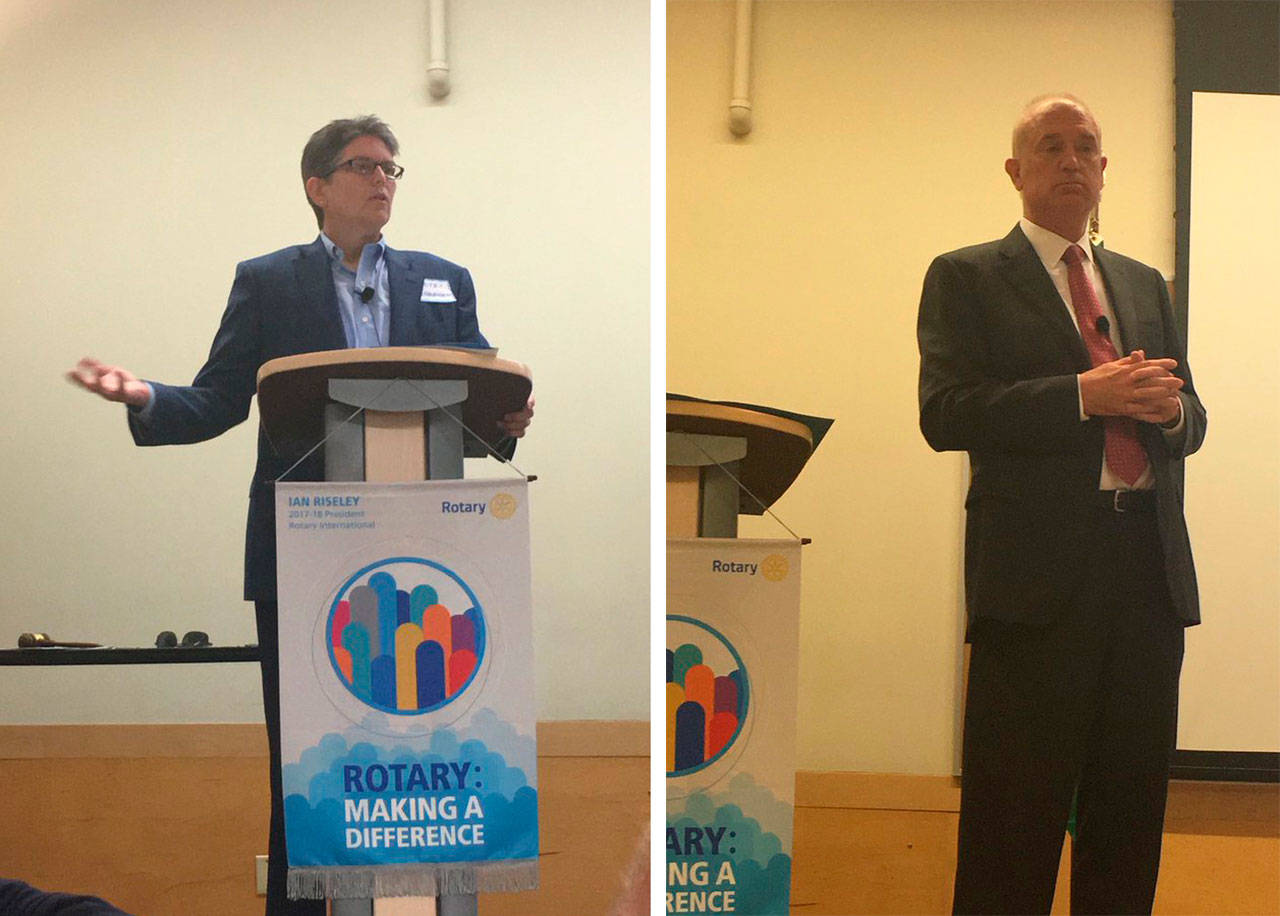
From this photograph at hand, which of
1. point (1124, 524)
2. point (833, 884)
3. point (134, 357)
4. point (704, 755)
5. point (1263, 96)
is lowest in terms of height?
point (833, 884)

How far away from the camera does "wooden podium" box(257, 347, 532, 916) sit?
2.35m

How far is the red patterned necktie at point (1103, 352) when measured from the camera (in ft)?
8.13

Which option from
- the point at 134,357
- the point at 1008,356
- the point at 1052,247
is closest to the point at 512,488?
the point at 134,357

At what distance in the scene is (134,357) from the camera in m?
2.55

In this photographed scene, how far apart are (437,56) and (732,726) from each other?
141cm

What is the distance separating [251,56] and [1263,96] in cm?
194

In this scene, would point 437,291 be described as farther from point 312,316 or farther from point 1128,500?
point 1128,500

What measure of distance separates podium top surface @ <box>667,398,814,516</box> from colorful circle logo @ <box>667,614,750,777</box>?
262 mm

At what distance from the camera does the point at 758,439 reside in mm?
2557

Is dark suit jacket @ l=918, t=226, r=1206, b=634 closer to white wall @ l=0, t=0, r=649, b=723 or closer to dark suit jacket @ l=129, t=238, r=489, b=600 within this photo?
white wall @ l=0, t=0, r=649, b=723

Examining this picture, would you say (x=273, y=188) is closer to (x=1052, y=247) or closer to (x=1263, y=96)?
(x=1052, y=247)

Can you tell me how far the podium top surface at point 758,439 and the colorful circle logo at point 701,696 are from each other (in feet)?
0.86

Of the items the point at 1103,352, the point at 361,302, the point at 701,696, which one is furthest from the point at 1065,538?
the point at 361,302

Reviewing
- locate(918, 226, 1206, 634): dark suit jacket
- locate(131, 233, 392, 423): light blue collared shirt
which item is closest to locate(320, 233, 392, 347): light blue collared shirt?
locate(131, 233, 392, 423): light blue collared shirt
